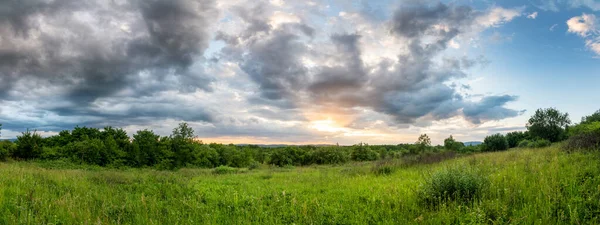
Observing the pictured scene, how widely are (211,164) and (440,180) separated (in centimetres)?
4406

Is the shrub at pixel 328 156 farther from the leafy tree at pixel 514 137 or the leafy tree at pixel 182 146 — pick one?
the leafy tree at pixel 514 137

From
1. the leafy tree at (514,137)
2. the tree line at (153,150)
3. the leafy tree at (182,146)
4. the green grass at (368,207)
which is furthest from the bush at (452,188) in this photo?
the leafy tree at (514,137)

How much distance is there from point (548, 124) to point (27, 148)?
3710 inches

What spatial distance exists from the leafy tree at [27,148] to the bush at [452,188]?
44565mm

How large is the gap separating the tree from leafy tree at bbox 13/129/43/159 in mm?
89067

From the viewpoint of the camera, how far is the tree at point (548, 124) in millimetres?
63719

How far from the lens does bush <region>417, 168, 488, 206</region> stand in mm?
7047

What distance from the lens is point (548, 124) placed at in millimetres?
65312

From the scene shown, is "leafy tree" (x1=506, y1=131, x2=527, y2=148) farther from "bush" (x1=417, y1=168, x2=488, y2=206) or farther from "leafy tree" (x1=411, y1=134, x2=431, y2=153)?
"bush" (x1=417, y1=168, x2=488, y2=206)

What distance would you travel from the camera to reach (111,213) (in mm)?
7336

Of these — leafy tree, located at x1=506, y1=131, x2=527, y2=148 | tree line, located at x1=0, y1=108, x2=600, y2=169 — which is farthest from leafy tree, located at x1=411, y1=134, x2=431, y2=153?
leafy tree, located at x1=506, y1=131, x2=527, y2=148

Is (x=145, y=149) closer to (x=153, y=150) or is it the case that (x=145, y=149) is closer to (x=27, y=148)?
(x=153, y=150)

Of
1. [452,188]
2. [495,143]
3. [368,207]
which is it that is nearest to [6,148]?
[368,207]

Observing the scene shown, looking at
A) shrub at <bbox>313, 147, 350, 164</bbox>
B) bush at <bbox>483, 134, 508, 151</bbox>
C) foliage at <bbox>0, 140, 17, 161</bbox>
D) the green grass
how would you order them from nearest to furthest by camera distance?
1. the green grass
2. foliage at <bbox>0, 140, 17, 161</bbox>
3. bush at <bbox>483, 134, 508, 151</bbox>
4. shrub at <bbox>313, 147, 350, 164</bbox>
